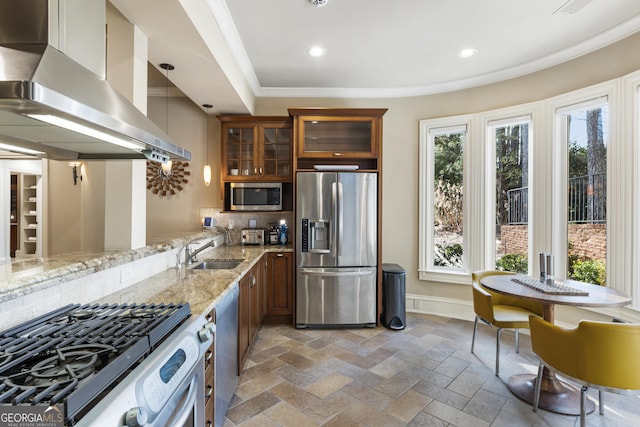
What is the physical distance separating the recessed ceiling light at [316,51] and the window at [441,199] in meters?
1.72

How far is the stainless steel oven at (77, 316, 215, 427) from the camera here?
0.80 m

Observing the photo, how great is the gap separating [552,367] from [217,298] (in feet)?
6.94

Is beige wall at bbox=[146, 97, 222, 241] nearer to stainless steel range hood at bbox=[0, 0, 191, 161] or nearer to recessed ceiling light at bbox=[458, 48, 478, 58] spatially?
stainless steel range hood at bbox=[0, 0, 191, 161]

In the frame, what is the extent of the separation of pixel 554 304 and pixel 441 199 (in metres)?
2.13

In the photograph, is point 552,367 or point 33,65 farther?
point 552,367

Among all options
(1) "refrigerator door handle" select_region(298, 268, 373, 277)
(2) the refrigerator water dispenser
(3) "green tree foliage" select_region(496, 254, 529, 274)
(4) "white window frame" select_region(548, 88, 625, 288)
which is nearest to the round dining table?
(4) "white window frame" select_region(548, 88, 625, 288)

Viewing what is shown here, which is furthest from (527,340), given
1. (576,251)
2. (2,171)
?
(2,171)

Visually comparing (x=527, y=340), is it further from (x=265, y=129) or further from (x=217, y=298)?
(x=265, y=129)

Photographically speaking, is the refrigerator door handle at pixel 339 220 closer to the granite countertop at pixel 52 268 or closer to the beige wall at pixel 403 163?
the beige wall at pixel 403 163

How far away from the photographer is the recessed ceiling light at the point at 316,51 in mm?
3191

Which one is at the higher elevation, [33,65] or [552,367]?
[33,65]

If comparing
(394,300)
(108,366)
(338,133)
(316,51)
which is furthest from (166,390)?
(338,133)

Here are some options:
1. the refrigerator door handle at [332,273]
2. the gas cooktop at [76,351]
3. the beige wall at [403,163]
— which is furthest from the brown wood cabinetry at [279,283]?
the gas cooktop at [76,351]

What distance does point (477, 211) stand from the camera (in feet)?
12.9
